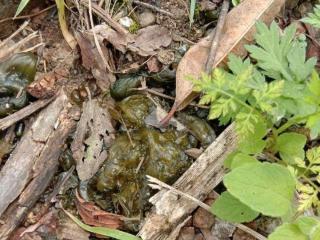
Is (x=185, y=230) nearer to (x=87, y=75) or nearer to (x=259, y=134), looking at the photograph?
(x=259, y=134)

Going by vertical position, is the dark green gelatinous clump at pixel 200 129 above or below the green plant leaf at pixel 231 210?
above

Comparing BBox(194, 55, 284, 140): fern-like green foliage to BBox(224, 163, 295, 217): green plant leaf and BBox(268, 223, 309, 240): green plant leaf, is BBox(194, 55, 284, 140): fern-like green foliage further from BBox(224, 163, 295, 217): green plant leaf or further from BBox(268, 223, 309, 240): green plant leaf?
BBox(268, 223, 309, 240): green plant leaf

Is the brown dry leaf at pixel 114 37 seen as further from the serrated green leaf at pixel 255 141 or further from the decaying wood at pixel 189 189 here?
the serrated green leaf at pixel 255 141

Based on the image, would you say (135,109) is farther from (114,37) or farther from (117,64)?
(114,37)

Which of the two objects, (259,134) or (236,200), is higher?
(259,134)

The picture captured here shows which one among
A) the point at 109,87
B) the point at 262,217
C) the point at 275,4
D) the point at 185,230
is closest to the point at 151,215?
the point at 185,230

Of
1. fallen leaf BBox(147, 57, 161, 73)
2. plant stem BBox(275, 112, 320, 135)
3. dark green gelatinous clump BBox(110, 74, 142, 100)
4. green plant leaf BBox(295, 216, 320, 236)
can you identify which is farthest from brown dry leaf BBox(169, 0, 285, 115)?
green plant leaf BBox(295, 216, 320, 236)

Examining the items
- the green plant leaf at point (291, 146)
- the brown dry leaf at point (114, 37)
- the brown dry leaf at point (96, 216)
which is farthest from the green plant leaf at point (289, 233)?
the brown dry leaf at point (114, 37)

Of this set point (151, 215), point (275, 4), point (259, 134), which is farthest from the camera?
point (275, 4)
